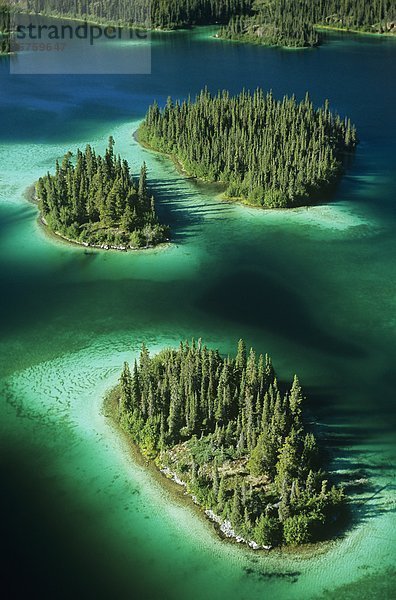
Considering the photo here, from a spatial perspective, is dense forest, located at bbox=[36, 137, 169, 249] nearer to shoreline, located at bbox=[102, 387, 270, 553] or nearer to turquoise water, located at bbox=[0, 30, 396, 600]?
turquoise water, located at bbox=[0, 30, 396, 600]

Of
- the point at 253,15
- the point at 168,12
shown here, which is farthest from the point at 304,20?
the point at 168,12

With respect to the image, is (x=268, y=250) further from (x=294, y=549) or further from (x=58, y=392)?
(x=294, y=549)

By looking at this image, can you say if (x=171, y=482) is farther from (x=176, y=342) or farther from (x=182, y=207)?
(x=182, y=207)

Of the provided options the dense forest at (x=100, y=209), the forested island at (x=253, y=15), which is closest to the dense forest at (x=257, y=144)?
the dense forest at (x=100, y=209)

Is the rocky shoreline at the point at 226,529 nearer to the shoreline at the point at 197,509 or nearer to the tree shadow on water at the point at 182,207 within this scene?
the shoreline at the point at 197,509

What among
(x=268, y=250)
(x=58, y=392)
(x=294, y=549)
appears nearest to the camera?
(x=294, y=549)

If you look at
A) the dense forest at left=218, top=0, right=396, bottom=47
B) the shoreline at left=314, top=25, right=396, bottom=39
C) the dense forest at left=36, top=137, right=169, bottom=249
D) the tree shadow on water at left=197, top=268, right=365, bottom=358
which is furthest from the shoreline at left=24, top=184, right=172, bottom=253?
the shoreline at left=314, top=25, right=396, bottom=39

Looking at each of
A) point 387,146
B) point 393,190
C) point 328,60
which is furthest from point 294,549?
point 328,60
